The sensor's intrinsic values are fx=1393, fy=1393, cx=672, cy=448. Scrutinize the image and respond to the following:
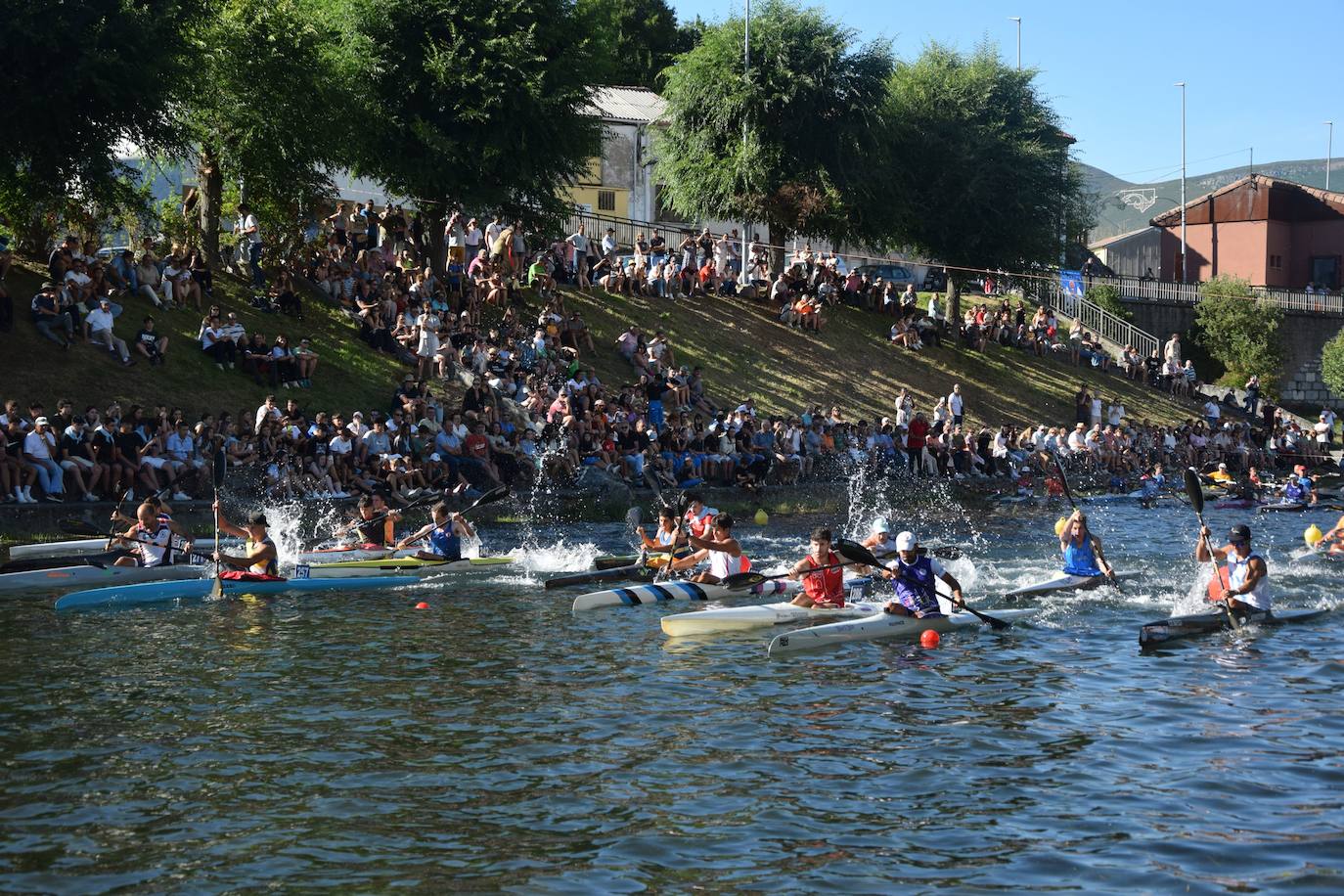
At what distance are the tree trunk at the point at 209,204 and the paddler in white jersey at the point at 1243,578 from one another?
22.8m

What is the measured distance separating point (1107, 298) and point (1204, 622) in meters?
40.4

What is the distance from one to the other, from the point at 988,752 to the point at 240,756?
5.84 m

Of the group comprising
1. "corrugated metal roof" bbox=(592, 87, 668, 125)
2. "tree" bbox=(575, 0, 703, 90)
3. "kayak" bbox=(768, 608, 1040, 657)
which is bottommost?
"kayak" bbox=(768, 608, 1040, 657)

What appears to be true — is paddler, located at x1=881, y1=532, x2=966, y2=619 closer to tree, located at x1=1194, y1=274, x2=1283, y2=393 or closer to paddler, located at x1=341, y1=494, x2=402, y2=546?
paddler, located at x1=341, y1=494, x2=402, y2=546

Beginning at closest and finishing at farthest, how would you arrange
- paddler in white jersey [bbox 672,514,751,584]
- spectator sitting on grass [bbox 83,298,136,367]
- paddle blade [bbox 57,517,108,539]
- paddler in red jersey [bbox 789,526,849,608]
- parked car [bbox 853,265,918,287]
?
paddler in red jersey [bbox 789,526,849,608] < paddler in white jersey [bbox 672,514,751,584] < paddle blade [bbox 57,517,108,539] < spectator sitting on grass [bbox 83,298,136,367] < parked car [bbox 853,265,918,287]

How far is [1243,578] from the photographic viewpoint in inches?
638

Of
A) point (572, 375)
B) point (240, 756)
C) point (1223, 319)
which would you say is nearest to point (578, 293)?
point (572, 375)

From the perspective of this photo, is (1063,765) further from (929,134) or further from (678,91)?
(929,134)

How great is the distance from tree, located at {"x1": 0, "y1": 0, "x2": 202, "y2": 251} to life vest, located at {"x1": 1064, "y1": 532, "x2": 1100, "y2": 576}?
1833 cm

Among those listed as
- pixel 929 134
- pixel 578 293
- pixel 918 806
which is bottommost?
pixel 918 806

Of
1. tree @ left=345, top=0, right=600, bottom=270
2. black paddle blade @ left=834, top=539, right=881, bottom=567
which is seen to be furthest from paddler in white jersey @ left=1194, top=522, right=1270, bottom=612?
tree @ left=345, top=0, right=600, bottom=270

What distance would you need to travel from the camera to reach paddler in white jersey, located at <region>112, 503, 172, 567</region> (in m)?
18.8

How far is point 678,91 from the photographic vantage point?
144 ft

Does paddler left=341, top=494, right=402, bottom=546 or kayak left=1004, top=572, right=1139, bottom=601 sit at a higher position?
paddler left=341, top=494, right=402, bottom=546
